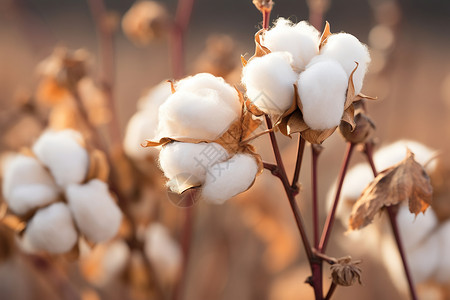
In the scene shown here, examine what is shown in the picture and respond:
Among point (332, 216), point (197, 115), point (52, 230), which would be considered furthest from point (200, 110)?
point (52, 230)

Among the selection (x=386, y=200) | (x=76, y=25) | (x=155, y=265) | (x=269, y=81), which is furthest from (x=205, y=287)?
(x=76, y=25)

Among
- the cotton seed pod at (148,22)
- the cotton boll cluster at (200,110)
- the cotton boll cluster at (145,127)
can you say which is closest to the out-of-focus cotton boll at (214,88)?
the cotton boll cluster at (200,110)

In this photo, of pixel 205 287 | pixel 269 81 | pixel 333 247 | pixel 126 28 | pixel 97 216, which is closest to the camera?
pixel 269 81

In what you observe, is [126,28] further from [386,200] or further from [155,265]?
[386,200]

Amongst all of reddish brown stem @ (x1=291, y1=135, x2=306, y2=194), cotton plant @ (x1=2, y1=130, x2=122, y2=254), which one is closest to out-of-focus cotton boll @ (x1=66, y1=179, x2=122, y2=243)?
cotton plant @ (x1=2, y1=130, x2=122, y2=254)

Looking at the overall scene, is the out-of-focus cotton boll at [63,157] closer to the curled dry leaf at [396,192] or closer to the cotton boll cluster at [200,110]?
the cotton boll cluster at [200,110]

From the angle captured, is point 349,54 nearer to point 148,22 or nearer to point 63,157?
point 63,157

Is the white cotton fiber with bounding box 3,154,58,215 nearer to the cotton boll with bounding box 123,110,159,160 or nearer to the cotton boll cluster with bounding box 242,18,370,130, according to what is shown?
the cotton boll with bounding box 123,110,159,160
